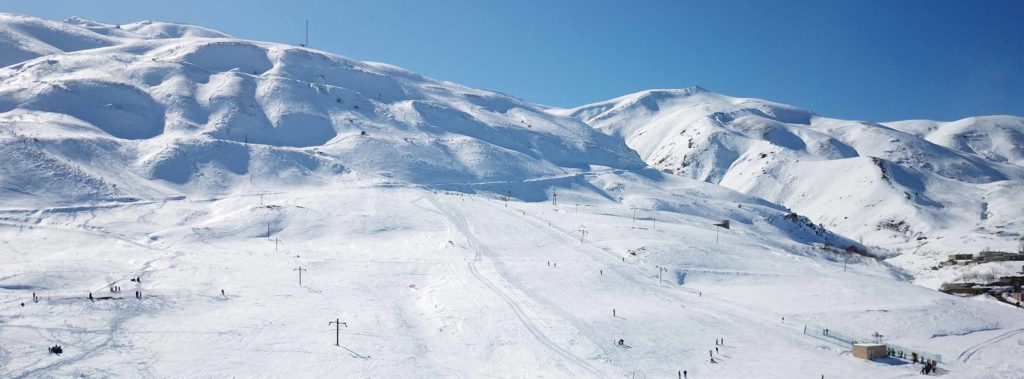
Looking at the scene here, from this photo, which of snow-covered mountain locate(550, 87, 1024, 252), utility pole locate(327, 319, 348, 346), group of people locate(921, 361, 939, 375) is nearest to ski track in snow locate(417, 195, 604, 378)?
utility pole locate(327, 319, 348, 346)

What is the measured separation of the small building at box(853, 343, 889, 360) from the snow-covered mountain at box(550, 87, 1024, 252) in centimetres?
6012

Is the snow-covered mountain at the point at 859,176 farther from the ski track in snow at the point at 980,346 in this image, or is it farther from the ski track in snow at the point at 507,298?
the ski track in snow at the point at 507,298

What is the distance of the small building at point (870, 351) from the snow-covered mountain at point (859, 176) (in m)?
60.1

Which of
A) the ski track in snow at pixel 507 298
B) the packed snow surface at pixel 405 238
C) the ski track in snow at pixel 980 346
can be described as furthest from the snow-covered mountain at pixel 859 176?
the ski track in snow at pixel 507 298

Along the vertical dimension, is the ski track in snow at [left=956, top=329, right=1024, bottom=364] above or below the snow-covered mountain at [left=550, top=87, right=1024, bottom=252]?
below

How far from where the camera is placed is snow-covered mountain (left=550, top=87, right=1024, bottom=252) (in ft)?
343

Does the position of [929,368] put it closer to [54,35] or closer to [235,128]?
[235,128]

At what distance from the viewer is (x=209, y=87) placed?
400 ft

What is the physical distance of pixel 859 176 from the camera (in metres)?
125

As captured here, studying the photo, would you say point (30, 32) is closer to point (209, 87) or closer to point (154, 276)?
point (209, 87)

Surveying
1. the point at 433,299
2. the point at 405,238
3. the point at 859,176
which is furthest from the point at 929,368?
the point at 859,176

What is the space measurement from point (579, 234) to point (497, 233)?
356 inches

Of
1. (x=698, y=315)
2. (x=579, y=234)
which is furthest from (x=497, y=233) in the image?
(x=698, y=315)

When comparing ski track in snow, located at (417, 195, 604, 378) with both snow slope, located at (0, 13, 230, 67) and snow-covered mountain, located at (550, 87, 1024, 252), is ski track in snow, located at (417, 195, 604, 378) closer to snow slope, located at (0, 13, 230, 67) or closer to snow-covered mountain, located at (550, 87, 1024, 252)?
snow-covered mountain, located at (550, 87, 1024, 252)
